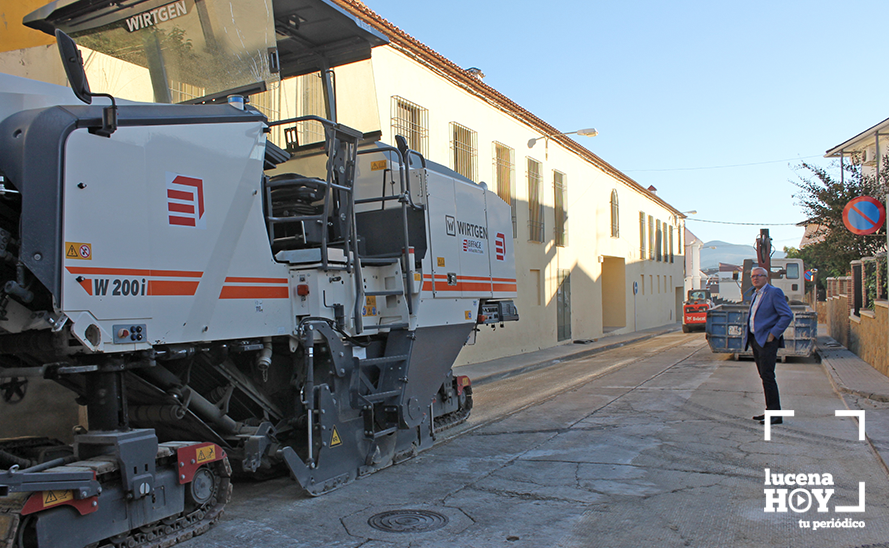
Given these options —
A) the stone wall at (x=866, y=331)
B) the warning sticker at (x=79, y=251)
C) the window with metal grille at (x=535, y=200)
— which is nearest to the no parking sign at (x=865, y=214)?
the stone wall at (x=866, y=331)

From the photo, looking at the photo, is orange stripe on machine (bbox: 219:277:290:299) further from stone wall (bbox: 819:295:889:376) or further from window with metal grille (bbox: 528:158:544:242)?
window with metal grille (bbox: 528:158:544:242)

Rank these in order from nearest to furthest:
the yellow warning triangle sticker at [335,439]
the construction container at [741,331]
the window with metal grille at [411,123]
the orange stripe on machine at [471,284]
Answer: the yellow warning triangle sticker at [335,439] → the orange stripe on machine at [471,284] → the window with metal grille at [411,123] → the construction container at [741,331]

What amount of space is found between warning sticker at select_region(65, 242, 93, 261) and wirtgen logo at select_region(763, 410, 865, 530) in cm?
465

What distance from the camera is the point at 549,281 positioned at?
21328 mm

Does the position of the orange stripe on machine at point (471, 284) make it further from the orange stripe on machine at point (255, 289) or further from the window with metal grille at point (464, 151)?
the window with metal grille at point (464, 151)

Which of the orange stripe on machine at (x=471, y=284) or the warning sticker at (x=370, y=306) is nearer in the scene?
the warning sticker at (x=370, y=306)

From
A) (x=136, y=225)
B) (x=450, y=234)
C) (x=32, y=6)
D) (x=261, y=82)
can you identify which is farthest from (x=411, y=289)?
(x=32, y=6)

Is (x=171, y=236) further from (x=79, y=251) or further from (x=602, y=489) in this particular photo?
(x=602, y=489)

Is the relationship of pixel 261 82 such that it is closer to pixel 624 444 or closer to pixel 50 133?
pixel 50 133

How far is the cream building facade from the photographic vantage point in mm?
6273

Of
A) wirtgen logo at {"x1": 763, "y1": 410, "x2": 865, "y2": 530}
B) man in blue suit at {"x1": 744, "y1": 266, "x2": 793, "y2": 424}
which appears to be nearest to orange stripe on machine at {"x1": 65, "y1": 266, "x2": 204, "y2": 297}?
wirtgen logo at {"x1": 763, "y1": 410, "x2": 865, "y2": 530}

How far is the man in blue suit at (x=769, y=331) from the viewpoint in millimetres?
7633

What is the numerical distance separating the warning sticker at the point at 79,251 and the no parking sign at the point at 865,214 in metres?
10.5

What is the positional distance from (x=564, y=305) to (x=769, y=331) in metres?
15.1
